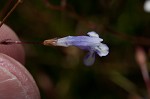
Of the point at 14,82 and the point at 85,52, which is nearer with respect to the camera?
the point at 14,82

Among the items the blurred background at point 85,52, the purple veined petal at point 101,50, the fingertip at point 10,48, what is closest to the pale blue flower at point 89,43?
the purple veined petal at point 101,50

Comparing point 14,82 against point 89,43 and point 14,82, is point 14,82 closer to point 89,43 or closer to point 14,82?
point 14,82

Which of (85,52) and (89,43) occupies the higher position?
(85,52)

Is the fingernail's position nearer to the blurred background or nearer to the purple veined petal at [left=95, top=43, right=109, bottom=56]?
the purple veined petal at [left=95, top=43, right=109, bottom=56]

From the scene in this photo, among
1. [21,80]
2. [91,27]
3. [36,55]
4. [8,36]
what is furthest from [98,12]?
[21,80]

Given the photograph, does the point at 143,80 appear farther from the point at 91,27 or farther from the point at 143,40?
the point at 91,27

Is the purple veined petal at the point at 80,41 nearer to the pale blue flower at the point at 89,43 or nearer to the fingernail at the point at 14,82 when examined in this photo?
the pale blue flower at the point at 89,43

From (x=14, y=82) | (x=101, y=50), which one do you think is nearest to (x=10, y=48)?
(x=14, y=82)

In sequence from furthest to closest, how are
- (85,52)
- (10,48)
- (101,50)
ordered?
(85,52), (10,48), (101,50)
